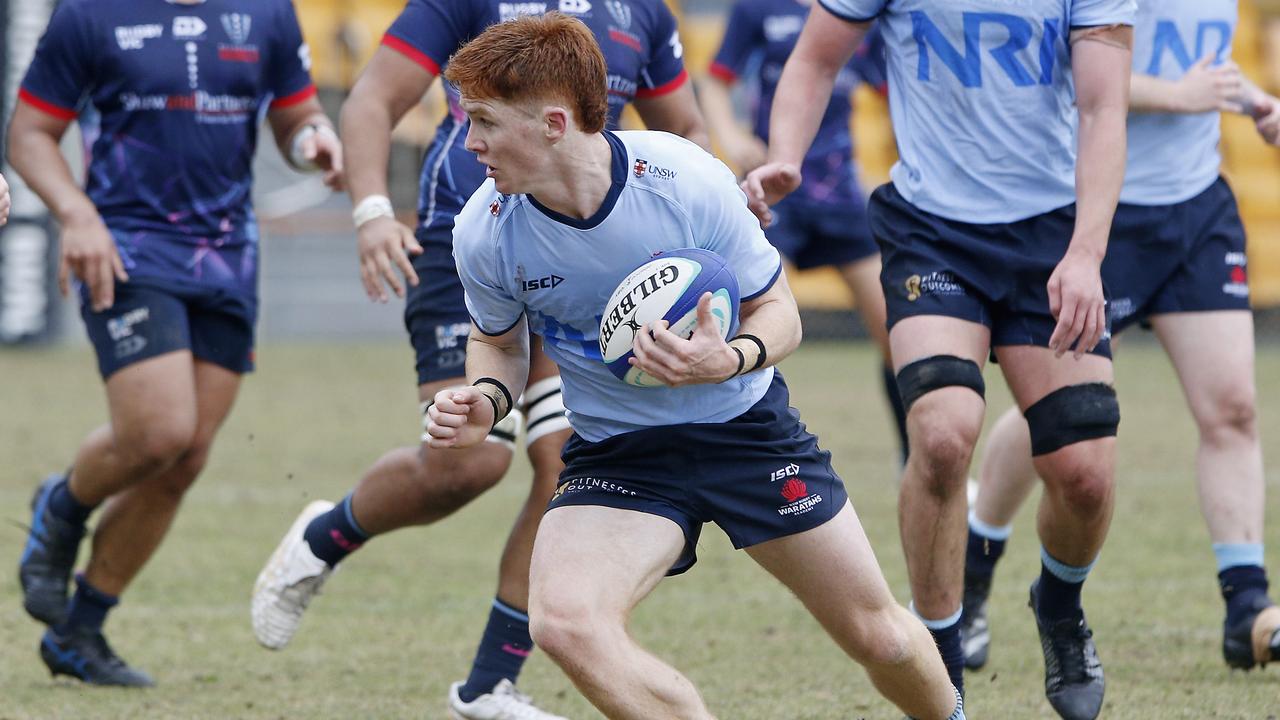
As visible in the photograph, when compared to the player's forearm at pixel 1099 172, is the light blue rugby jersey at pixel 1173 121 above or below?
below

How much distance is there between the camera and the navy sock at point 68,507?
18.6 feet

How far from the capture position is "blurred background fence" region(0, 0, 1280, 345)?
17.5 m

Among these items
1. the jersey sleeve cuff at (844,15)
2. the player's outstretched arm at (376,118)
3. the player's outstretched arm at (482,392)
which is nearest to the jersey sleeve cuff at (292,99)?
the player's outstretched arm at (376,118)

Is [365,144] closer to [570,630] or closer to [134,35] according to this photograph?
[134,35]

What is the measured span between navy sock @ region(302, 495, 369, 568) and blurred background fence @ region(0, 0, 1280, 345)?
12105 millimetres

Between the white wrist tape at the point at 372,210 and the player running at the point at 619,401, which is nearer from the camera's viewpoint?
the player running at the point at 619,401

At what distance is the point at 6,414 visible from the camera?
1188 cm

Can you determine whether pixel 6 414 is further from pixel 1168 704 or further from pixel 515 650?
pixel 1168 704

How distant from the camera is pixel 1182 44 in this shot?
5.47 m

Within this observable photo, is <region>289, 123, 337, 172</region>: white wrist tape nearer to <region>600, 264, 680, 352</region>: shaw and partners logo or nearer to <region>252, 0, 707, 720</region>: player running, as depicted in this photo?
<region>252, 0, 707, 720</region>: player running

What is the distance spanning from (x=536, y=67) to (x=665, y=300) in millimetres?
541

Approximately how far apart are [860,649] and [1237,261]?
2196 millimetres

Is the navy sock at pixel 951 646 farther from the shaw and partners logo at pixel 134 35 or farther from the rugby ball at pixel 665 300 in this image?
the shaw and partners logo at pixel 134 35

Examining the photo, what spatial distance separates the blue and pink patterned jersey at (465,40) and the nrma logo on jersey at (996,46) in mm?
852
